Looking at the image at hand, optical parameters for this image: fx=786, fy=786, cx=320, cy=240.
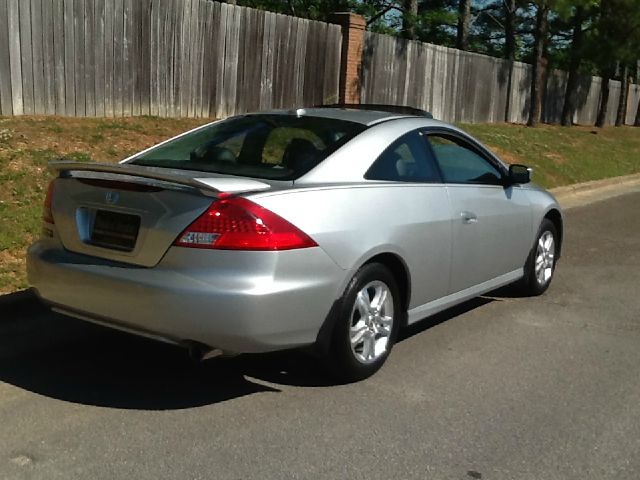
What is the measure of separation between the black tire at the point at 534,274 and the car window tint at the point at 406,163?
5.47 feet

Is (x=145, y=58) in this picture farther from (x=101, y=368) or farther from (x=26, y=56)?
(x=101, y=368)

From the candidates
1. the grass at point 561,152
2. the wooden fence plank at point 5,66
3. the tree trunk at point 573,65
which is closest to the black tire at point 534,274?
the wooden fence plank at point 5,66

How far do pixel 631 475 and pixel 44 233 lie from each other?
10.9 feet

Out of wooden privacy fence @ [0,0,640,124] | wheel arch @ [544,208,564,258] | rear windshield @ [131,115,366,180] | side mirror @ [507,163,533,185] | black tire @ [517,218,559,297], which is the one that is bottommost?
black tire @ [517,218,559,297]

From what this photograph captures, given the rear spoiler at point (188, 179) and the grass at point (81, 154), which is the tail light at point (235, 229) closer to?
the rear spoiler at point (188, 179)

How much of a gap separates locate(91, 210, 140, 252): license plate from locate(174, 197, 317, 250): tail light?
302 mm

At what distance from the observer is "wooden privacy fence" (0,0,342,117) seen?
1056cm

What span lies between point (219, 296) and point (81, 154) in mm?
5992

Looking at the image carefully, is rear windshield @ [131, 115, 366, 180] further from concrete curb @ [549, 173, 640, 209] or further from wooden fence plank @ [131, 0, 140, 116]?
concrete curb @ [549, 173, 640, 209]

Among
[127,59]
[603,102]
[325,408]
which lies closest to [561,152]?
[127,59]

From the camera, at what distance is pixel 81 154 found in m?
9.12

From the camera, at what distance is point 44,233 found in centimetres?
450

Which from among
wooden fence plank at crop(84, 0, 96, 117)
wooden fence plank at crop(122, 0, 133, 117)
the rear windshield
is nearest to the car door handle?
the rear windshield

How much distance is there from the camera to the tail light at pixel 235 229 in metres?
3.78
